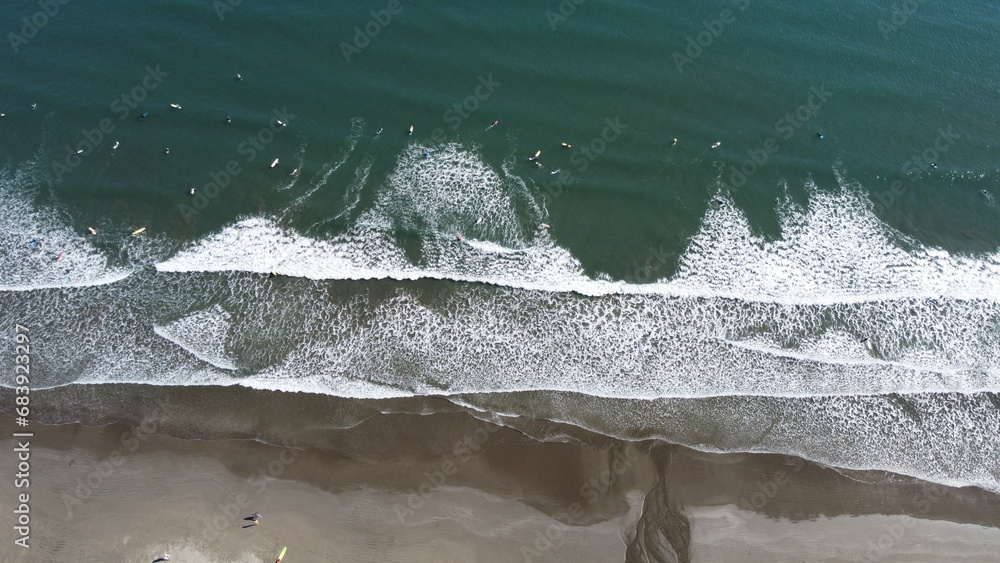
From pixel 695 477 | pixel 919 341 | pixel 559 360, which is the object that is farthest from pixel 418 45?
pixel 919 341

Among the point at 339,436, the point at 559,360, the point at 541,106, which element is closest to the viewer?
the point at 339,436

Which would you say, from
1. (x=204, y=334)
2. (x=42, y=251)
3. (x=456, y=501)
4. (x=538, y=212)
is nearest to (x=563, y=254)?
(x=538, y=212)

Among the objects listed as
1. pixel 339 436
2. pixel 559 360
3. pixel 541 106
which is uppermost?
pixel 541 106

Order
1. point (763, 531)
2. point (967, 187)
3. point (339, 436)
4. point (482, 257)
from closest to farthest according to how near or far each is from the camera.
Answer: point (763, 531) < point (339, 436) < point (482, 257) < point (967, 187)

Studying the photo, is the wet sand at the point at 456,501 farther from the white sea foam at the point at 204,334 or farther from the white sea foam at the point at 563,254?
the white sea foam at the point at 563,254

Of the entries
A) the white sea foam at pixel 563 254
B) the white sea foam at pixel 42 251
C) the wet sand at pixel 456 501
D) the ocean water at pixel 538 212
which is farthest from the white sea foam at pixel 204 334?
the white sea foam at pixel 42 251

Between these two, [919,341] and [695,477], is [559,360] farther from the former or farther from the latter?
[919,341]

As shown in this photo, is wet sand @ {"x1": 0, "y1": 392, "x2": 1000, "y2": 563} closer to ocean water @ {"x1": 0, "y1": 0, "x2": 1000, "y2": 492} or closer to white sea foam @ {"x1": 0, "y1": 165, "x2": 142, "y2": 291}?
ocean water @ {"x1": 0, "y1": 0, "x2": 1000, "y2": 492}
